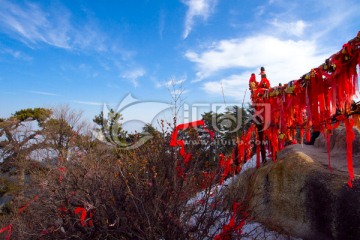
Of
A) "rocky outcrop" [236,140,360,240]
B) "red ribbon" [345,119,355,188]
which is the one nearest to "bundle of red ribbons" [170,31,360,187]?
"red ribbon" [345,119,355,188]

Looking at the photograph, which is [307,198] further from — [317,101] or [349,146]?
[317,101]

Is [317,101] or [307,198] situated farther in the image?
[317,101]

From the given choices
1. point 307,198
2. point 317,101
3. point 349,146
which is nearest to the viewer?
point 349,146

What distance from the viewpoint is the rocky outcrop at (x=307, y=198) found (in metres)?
4.62

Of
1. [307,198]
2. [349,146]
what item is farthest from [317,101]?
[307,198]

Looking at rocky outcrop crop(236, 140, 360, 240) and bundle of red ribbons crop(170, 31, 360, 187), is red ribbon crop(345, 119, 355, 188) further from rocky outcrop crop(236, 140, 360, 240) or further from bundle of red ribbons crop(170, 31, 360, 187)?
rocky outcrop crop(236, 140, 360, 240)

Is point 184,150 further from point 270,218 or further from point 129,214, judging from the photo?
point 270,218

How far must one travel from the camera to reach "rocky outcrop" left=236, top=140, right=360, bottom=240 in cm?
462

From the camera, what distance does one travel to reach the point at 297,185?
5715 mm

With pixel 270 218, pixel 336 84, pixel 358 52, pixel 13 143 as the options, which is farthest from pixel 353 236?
pixel 13 143

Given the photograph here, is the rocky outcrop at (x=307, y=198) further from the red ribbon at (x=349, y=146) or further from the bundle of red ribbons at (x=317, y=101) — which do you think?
the bundle of red ribbons at (x=317, y=101)

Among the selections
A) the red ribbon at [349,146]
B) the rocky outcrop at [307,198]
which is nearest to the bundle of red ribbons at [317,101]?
the red ribbon at [349,146]

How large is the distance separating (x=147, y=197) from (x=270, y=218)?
128 inches

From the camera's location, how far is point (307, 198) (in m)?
5.36
